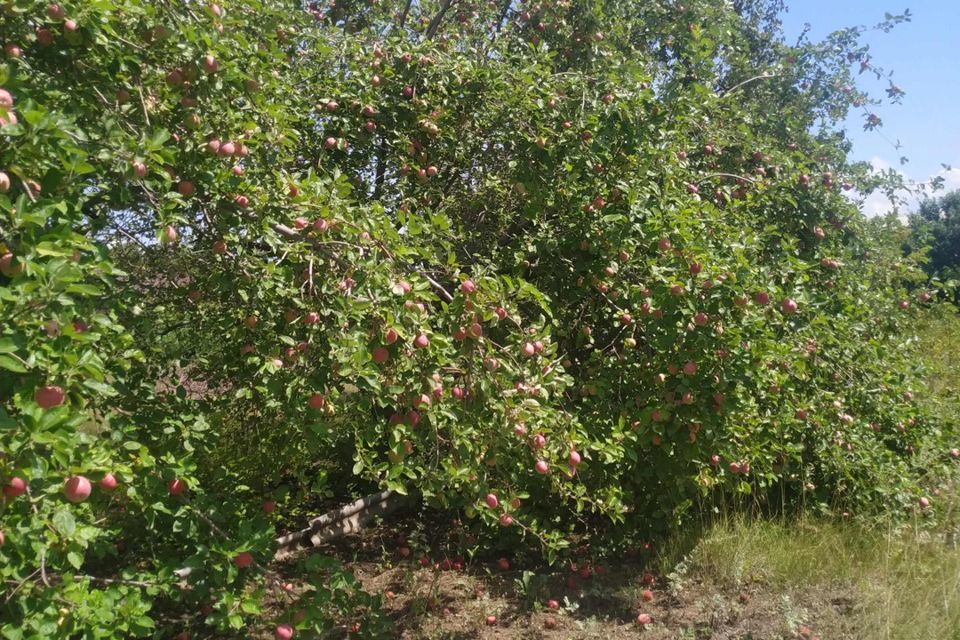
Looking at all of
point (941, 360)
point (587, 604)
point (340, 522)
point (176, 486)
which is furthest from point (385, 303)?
point (941, 360)

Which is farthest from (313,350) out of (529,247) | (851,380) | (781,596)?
(851,380)

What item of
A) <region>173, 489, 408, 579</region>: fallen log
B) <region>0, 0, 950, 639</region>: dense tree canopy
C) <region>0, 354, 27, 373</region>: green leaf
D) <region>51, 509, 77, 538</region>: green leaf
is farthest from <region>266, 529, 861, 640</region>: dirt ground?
<region>0, 354, 27, 373</region>: green leaf

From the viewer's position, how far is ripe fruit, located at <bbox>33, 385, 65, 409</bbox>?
5.99 ft

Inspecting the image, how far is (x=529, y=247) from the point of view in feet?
13.6

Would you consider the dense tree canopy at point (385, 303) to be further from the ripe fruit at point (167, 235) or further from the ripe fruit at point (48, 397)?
the ripe fruit at point (167, 235)

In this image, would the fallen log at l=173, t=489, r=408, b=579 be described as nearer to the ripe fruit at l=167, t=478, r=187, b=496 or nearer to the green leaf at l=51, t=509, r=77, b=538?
the ripe fruit at l=167, t=478, r=187, b=496

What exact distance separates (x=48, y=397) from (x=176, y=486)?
1.07m

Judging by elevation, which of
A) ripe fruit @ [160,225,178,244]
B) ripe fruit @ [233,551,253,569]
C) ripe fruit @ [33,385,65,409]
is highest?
ripe fruit @ [160,225,178,244]

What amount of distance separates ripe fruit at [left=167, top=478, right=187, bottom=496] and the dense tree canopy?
1 centimetres

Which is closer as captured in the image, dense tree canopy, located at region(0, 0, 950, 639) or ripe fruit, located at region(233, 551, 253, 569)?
dense tree canopy, located at region(0, 0, 950, 639)

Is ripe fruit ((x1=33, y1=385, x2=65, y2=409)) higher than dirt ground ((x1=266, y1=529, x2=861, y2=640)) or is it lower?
higher

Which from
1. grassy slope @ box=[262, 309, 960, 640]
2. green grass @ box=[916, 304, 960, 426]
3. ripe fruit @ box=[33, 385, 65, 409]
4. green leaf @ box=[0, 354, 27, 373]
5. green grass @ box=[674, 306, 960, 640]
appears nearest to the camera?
green leaf @ box=[0, 354, 27, 373]

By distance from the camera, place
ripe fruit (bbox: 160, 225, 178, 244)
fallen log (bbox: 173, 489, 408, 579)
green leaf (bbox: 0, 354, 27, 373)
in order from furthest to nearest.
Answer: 1. fallen log (bbox: 173, 489, 408, 579)
2. ripe fruit (bbox: 160, 225, 178, 244)
3. green leaf (bbox: 0, 354, 27, 373)

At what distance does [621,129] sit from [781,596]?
2.60m
